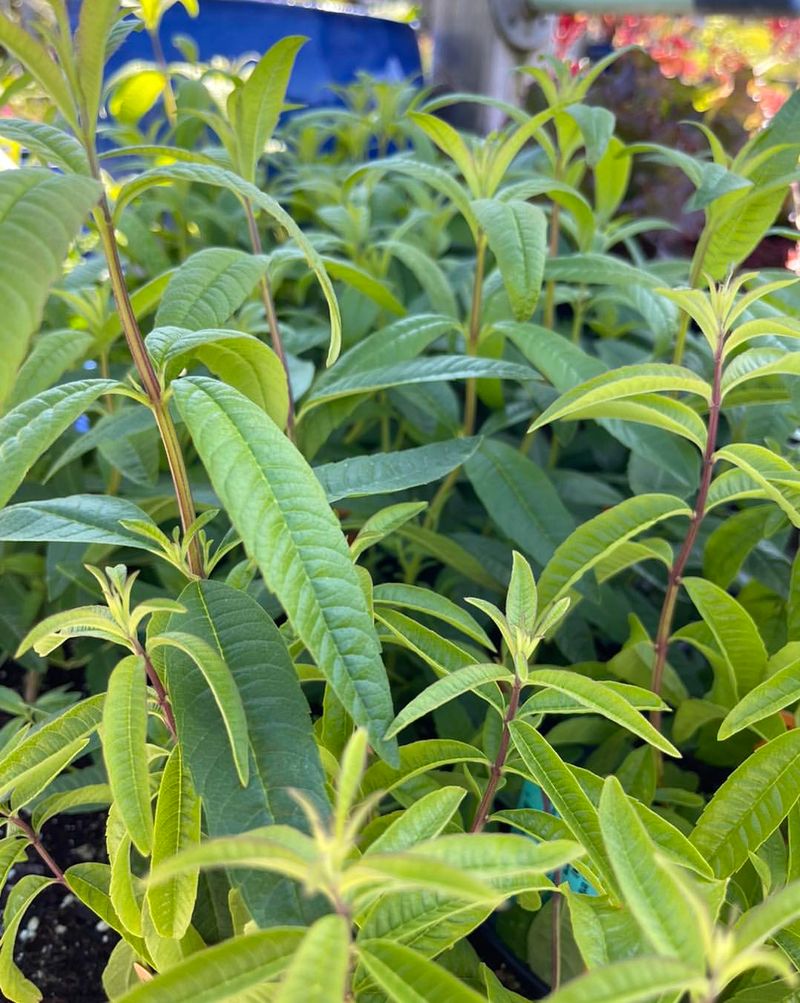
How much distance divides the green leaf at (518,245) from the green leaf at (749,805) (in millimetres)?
458

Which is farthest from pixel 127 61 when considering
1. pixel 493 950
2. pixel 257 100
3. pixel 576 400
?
pixel 493 950

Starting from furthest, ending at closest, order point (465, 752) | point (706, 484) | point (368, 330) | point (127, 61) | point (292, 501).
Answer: point (127, 61), point (368, 330), point (706, 484), point (465, 752), point (292, 501)

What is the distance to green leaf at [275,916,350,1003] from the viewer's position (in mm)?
382

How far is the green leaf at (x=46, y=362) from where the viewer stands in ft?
2.88

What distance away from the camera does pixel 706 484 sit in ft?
2.56

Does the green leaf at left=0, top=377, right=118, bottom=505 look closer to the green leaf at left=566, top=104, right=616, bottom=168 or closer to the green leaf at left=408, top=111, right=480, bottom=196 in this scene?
the green leaf at left=408, top=111, right=480, bottom=196

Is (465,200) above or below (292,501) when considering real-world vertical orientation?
above

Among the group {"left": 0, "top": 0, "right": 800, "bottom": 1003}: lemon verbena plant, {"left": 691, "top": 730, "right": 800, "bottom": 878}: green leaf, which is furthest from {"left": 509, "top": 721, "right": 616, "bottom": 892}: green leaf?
{"left": 691, "top": 730, "right": 800, "bottom": 878}: green leaf

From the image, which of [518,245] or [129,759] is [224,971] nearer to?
[129,759]

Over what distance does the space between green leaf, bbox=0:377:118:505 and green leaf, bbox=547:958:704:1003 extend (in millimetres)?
425

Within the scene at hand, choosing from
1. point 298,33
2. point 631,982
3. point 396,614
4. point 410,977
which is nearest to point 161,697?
point 396,614

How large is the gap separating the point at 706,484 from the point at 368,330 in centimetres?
75

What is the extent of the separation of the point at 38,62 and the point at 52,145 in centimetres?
6

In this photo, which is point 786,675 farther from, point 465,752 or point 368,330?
point 368,330
